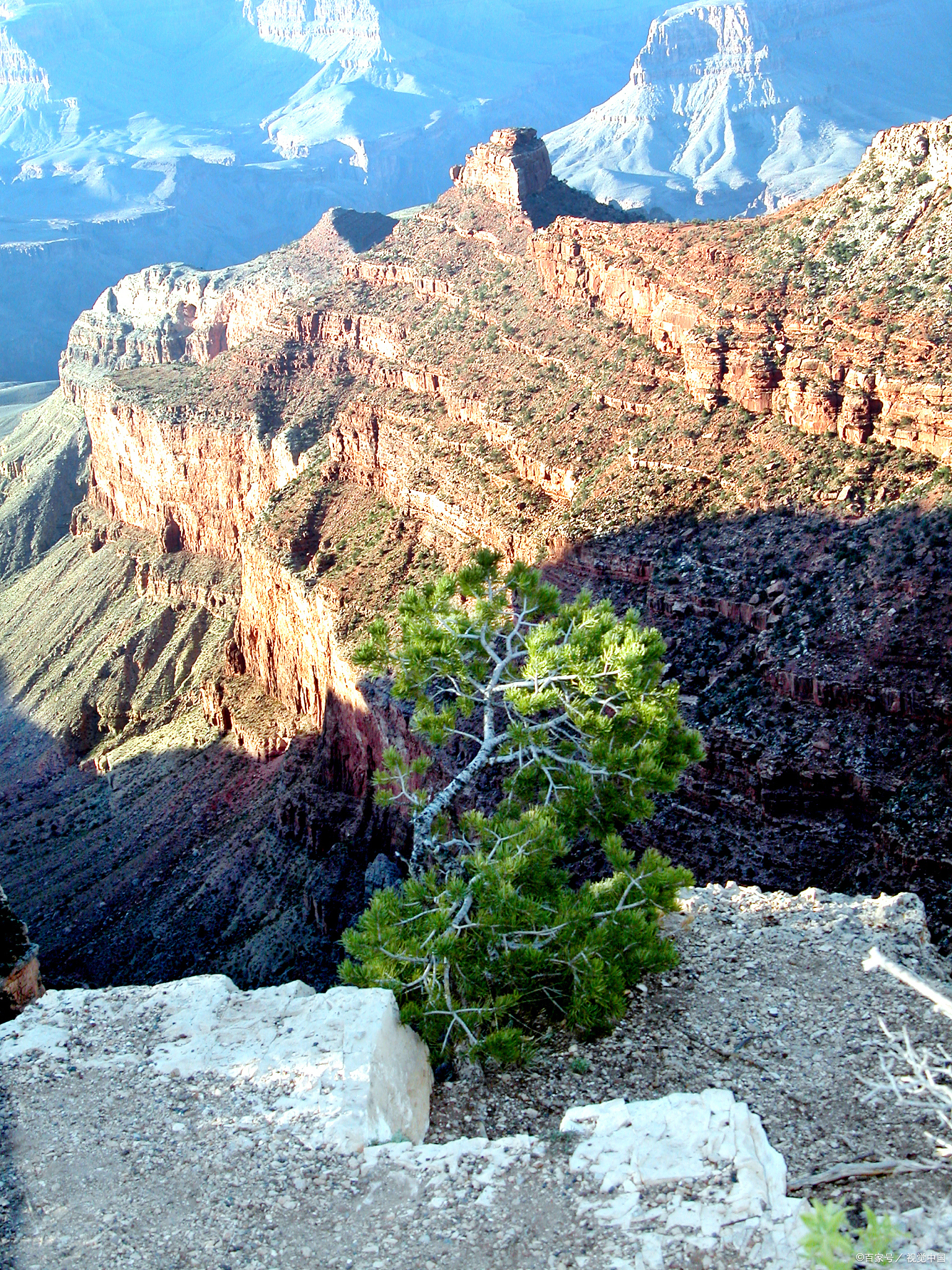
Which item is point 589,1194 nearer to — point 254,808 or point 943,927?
point 943,927

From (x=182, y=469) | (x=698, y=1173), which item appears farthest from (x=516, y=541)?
(x=182, y=469)

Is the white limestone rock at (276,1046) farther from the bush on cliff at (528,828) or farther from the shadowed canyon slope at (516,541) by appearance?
the shadowed canyon slope at (516,541)

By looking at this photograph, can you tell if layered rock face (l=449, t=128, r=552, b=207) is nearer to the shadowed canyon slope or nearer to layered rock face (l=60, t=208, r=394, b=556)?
the shadowed canyon slope

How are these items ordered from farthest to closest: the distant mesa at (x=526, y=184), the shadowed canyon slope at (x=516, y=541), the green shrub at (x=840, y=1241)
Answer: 1. the distant mesa at (x=526, y=184)
2. the shadowed canyon slope at (x=516, y=541)
3. the green shrub at (x=840, y=1241)

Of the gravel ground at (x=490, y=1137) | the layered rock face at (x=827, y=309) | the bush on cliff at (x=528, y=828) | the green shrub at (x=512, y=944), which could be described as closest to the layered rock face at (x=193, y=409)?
the layered rock face at (x=827, y=309)

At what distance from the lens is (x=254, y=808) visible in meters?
50.6

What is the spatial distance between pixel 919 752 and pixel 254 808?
28.4 metres

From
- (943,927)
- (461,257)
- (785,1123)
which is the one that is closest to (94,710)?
(461,257)

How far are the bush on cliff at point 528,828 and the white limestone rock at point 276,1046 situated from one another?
0.93 metres

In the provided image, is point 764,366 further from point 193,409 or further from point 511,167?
point 193,409

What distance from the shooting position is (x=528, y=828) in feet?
69.4

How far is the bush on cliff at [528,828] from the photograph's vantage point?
66.4ft

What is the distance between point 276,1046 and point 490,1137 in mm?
→ 3446

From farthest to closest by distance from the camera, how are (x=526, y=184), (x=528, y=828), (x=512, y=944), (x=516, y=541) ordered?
1. (x=526, y=184)
2. (x=516, y=541)
3. (x=528, y=828)
4. (x=512, y=944)
